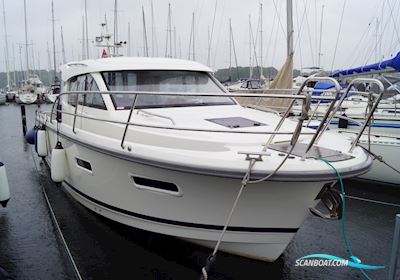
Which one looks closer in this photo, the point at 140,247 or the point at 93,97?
the point at 140,247

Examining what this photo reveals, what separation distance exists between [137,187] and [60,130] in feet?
7.52

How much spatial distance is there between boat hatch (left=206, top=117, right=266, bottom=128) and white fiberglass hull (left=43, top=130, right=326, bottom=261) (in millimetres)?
858

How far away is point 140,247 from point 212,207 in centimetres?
151

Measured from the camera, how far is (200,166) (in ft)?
10.5

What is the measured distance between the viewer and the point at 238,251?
3.91 m

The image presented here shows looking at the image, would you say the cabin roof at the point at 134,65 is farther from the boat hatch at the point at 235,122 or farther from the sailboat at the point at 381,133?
the sailboat at the point at 381,133

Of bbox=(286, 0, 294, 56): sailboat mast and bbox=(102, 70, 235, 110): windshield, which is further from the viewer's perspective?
bbox=(286, 0, 294, 56): sailboat mast

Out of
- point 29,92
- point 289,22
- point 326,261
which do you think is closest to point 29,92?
point 29,92

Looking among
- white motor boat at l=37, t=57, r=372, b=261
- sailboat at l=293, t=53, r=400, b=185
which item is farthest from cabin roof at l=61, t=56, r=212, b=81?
sailboat at l=293, t=53, r=400, b=185

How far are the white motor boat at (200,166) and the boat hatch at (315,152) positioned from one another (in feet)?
0.04

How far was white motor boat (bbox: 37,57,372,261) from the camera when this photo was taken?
3.21 metres

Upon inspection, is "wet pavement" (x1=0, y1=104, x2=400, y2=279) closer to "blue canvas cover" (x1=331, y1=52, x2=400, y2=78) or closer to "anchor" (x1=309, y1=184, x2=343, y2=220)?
"anchor" (x1=309, y1=184, x2=343, y2=220)

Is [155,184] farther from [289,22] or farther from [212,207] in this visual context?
[289,22]

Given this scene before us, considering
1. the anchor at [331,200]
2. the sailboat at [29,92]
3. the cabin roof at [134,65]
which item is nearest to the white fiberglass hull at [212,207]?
the anchor at [331,200]
